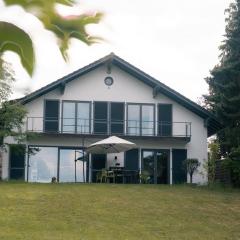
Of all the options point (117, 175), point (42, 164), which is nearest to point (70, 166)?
point (42, 164)

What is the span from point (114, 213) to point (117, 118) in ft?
38.4

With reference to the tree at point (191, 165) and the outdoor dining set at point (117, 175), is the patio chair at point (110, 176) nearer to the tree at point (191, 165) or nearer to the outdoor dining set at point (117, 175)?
the outdoor dining set at point (117, 175)

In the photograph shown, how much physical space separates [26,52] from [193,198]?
52.8ft

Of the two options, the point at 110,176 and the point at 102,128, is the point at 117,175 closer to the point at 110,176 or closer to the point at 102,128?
the point at 110,176

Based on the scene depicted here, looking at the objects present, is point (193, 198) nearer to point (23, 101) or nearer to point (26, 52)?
point (23, 101)

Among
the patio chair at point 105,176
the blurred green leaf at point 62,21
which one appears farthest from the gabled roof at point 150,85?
the blurred green leaf at point 62,21

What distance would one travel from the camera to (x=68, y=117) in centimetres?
2488

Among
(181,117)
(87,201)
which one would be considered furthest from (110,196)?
(181,117)

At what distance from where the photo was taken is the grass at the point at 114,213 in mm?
11828

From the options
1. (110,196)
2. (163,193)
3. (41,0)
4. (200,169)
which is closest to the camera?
(41,0)

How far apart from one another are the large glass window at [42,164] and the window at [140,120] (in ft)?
11.2

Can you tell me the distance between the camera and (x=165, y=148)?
2555cm

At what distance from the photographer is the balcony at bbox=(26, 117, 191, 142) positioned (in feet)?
81.2

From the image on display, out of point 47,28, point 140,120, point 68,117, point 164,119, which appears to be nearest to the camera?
point 47,28
